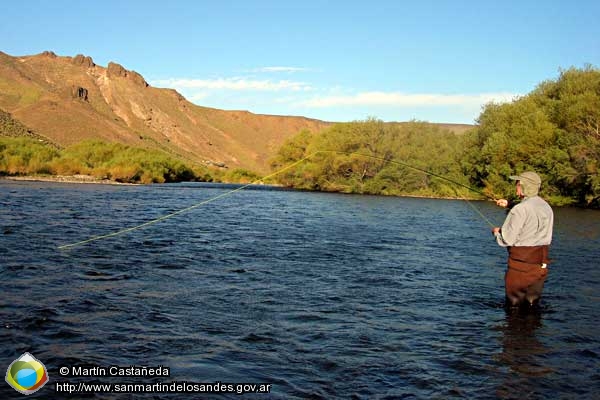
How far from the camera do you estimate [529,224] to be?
7.30 meters

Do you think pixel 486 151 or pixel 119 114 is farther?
pixel 119 114

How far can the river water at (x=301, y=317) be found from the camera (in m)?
5.33

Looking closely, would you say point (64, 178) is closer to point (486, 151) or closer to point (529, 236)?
point (486, 151)

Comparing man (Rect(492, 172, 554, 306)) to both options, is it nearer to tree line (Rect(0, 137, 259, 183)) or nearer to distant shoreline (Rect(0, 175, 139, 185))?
distant shoreline (Rect(0, 175, 139, 185))

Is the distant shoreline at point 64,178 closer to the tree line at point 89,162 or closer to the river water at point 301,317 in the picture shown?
the tree line at point 89,162

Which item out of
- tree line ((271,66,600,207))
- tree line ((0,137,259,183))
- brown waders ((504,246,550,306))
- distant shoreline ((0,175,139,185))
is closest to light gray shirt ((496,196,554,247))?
brown waders ((504,246,550,306))

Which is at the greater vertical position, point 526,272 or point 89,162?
point 89,162

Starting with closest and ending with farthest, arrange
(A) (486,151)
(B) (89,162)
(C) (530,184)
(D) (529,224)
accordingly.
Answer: (D) (529,224) → (C) (530,184) → (A) (486,151) → (B) (89,162)

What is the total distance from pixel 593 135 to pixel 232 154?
121 m

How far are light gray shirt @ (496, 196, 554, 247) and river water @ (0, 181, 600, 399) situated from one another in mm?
1092

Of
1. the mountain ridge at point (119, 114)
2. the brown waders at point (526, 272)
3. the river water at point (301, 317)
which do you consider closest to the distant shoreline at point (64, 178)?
the river water at point (301, 317)

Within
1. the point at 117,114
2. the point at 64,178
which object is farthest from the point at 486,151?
the point at 117,114

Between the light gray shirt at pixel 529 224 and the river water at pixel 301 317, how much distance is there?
1.09 m

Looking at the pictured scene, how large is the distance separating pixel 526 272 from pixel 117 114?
5458 inches
